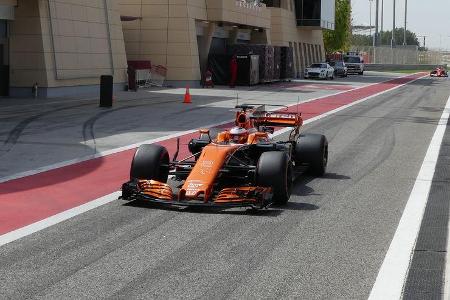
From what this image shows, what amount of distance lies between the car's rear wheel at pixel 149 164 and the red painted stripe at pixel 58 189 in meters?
0.75

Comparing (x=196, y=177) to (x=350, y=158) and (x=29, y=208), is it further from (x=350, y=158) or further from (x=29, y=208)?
(x=350, y=158)

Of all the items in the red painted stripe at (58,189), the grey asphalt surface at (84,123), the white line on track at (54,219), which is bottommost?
the white line on track at (54,219)

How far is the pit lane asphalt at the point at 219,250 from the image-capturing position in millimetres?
6539

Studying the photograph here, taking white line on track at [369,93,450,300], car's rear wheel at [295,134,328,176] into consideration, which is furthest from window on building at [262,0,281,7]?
car's rear wheel at [295,134,328,176]

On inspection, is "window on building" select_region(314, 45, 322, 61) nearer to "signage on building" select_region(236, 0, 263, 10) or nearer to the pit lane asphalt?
"signage on building" select_region(236, 0, 263, 10)

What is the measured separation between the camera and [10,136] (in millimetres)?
18219

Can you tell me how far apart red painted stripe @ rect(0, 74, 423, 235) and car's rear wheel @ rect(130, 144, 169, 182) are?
29.6 inches

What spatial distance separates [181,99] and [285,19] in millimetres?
39341

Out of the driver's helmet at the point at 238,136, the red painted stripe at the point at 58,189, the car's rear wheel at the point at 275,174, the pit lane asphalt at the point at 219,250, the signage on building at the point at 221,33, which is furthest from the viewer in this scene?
the signage on building at the point at 221,33

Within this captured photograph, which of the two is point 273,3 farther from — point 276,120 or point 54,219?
point 54,219

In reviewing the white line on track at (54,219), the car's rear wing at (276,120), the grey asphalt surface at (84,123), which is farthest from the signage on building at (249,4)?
the white line on track at (54,219)

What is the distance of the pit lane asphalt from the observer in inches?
257

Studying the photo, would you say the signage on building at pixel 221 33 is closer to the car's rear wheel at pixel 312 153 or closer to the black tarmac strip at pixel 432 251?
the car's rear wheel at pixel 312 153

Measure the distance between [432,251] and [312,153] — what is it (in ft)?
15.1
